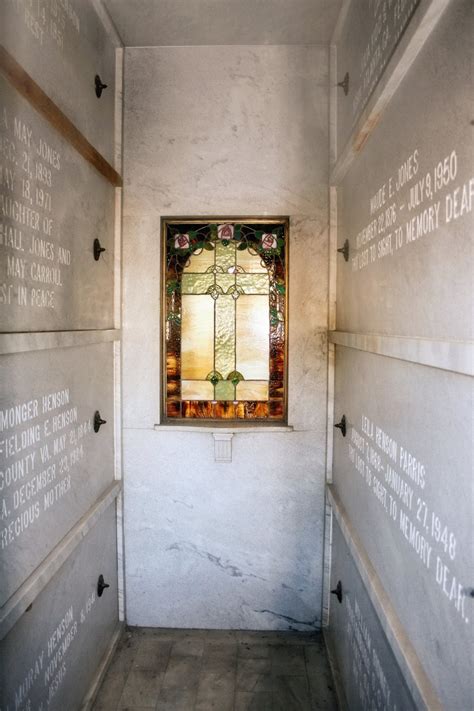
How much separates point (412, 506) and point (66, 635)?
4.72 feet

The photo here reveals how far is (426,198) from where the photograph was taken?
1261 millimetres

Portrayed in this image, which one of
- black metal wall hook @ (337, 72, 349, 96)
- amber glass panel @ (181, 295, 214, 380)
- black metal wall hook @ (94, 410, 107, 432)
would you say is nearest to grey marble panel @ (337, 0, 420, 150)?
black metal wall hook @ (337, 72, 349, 96)

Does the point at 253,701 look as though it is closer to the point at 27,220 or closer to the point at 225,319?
the point at 225,319

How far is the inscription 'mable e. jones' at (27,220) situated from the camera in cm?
152

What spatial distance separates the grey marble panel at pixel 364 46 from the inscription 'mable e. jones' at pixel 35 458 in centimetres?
155

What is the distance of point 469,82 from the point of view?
3.34 ft

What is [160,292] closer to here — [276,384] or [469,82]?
[276,384]

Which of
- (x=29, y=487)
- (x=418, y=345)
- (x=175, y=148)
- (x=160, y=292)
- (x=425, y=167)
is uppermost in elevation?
(x=175, y=148)

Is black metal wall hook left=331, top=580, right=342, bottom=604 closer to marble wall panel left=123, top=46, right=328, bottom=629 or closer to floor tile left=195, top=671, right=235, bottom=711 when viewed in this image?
marble wall panel left=123, top=46, right=328, bottom=629

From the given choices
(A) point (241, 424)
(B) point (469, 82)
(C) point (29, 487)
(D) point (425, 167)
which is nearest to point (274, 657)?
(A) point (241, 424)

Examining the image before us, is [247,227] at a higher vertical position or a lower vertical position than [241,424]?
higher

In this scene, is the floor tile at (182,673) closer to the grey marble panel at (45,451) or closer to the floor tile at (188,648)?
the floor tile at (188,648)

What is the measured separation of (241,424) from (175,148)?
4.82 feet

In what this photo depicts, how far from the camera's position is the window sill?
266cm
